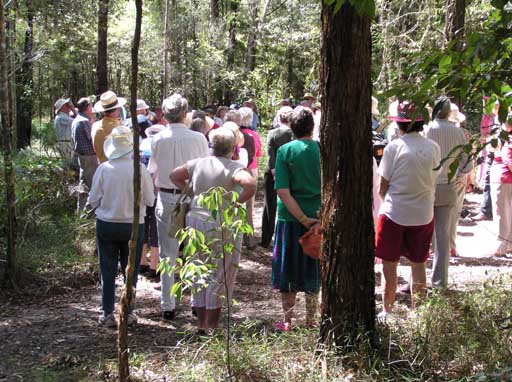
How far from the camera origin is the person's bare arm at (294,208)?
195 inches

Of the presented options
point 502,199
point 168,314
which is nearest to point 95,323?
point 168,314

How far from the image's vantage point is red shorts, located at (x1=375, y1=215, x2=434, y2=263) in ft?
17.4

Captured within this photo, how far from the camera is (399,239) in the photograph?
17.5ft

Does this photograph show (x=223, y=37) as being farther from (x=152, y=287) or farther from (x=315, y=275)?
(x=315, y=275)

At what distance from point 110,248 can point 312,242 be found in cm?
198

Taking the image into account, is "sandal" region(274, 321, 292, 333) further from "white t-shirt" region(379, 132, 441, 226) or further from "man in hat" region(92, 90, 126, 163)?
"man in hat" region(92, 90, 126, 163)

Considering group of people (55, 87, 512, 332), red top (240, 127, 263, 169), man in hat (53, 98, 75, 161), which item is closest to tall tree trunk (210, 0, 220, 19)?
man in hat (53, 98, 75, 161)

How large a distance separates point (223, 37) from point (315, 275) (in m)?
21.0

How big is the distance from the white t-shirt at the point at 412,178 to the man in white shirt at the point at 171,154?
195 centimetres

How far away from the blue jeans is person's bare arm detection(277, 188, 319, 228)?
1.39 m

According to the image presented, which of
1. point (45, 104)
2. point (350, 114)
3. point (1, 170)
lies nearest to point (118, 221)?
point (350, 114)

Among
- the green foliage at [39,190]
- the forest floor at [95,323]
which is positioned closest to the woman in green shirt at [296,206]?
the forest floor at [95,323]

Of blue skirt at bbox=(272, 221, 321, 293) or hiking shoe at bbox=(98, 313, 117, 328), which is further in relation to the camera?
hiking shoe at bbox=(98, 313, 117, 328)

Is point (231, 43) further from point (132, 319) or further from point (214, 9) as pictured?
point (132, 319)
